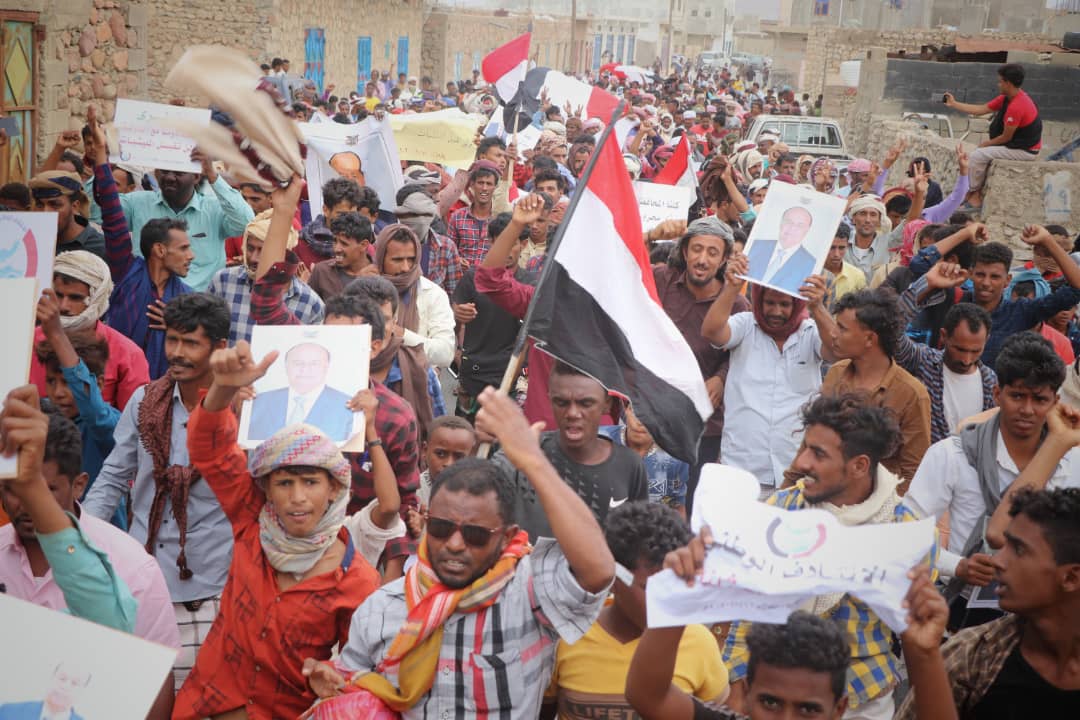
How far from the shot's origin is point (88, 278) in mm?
5316

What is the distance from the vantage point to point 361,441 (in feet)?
14.1

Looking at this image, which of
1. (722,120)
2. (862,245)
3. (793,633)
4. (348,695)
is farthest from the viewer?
(722,120)

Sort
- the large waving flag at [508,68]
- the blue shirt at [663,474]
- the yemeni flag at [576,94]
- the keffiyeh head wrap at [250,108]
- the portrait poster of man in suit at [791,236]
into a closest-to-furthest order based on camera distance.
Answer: the keffiyeh head wrap at [250,108] < the blue shirt at [663,474] < the portrait poster of man in suit at [791,236] < the large waving flag at [508,68] < the yemeni flag at [576,94]

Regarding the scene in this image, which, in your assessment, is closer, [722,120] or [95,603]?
[95,603]

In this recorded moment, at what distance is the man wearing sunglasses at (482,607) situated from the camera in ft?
10.3

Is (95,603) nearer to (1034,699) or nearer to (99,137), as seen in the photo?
(1034,699)

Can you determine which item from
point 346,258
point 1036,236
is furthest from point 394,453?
point 1036,236

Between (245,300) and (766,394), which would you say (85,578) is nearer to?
(245,300)

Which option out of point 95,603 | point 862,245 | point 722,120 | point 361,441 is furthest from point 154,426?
point 722,120

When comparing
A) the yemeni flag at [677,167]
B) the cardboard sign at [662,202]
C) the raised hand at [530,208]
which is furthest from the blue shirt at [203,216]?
the yemeni flag at [677,167]

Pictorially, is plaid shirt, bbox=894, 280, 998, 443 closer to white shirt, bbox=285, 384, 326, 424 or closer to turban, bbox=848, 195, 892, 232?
white shirt, bbox=285, 384, 326, 424

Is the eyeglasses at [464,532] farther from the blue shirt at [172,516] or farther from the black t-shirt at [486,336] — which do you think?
the black t-shirt at [486,336]

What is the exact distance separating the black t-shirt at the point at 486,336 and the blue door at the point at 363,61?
24.1m

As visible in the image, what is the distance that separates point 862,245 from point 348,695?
7484 mm
